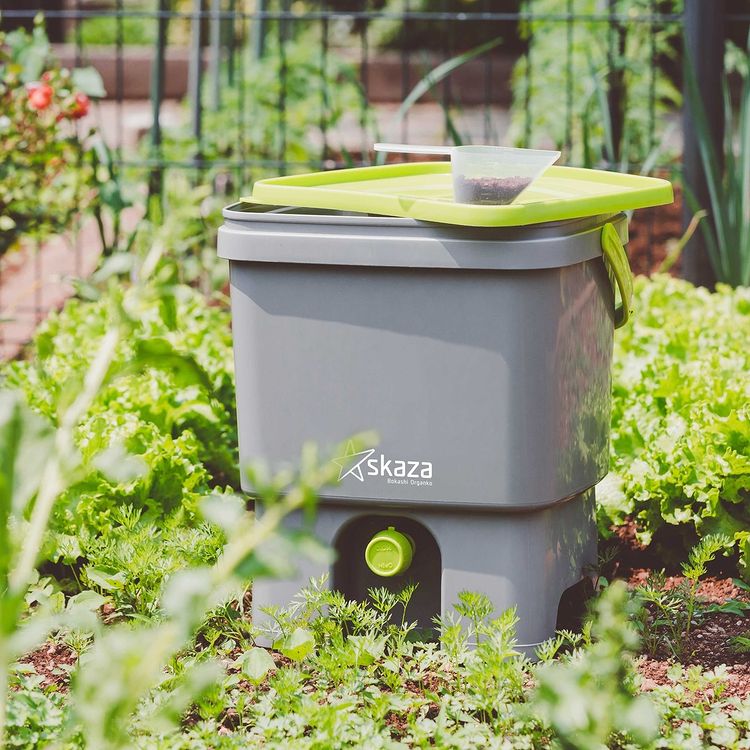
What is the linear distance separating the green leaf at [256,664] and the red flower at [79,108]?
261 centimetres

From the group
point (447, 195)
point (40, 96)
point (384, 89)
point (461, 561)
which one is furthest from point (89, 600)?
point (384, 89)

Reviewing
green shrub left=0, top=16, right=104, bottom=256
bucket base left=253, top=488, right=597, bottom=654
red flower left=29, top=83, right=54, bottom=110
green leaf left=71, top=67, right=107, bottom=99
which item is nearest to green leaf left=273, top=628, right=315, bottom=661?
bucket base left=253, top=488, right=597, bottom=654

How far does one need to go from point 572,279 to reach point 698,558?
603 mm

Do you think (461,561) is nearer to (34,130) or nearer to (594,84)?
(34,130)

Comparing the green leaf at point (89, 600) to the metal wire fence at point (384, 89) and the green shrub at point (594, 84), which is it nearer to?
the metal wire fence at point (384, 89)

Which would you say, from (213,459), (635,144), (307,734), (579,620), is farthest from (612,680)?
(635,144)

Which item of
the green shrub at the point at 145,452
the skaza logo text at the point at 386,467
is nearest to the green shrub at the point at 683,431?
the skaza logo text at the point at 386,467

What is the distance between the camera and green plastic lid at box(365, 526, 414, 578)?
2426 millimetres

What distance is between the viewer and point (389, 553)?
244 cm

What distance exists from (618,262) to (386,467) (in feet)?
2.05

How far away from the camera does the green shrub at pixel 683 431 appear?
8.87ft

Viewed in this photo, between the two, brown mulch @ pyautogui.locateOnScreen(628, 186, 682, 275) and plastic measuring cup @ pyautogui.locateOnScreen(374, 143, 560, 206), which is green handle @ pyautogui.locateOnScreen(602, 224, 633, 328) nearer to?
plastic measuring cup @ pyautogui.locateOnScreen(374, 143, 560, 206)

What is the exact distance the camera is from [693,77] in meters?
4.49

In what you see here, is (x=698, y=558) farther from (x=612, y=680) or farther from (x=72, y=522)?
(x=72, y=522)
